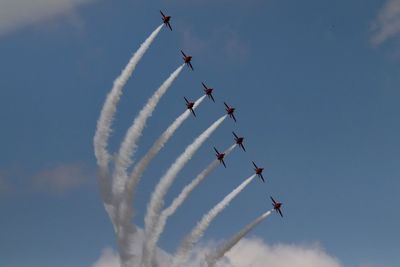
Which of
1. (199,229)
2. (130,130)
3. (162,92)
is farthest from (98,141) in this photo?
(199,229)

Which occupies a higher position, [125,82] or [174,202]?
[125,82]

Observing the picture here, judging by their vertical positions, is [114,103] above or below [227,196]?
above

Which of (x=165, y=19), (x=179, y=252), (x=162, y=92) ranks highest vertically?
(x=165, y=19)

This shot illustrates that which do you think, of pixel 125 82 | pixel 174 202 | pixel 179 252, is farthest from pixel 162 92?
pixel 179 252

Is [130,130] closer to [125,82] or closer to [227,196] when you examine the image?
[125,82]

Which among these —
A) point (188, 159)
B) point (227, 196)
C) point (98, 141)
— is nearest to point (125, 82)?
point (98, 141)

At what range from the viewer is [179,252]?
428 feet

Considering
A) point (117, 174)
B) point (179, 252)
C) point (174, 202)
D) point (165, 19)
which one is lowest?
point (179, 252)

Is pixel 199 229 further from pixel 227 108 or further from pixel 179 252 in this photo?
pixel 227 108

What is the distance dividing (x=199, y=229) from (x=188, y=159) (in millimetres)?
16907

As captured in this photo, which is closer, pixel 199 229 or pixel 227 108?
pixel 199 229

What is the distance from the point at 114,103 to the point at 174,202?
26655mm

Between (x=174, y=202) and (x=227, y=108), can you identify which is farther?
(x=227, y=108)

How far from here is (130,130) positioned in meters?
128
